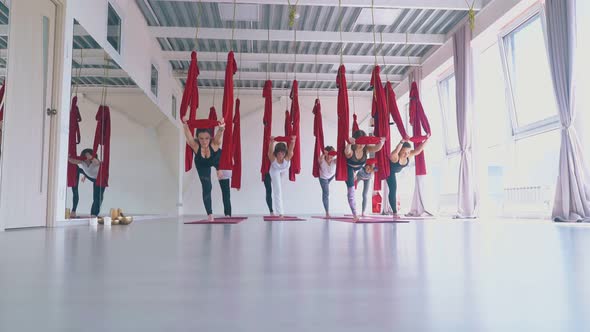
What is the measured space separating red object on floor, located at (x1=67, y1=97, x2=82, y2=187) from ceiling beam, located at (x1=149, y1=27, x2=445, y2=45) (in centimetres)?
395

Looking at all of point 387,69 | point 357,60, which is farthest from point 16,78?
point 387,69

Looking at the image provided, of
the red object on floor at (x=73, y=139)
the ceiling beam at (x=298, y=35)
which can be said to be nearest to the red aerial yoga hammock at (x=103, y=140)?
the red object on floor at (x=73, y=139)

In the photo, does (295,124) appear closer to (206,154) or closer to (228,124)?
(206,154)

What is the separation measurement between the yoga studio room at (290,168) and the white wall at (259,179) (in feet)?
0.20

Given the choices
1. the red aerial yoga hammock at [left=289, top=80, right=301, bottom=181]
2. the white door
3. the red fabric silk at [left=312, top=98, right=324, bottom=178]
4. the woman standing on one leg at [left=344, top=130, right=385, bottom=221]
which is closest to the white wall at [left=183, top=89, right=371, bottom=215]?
the red fabric silk at [left=312, top=98, right=324, bottom=178]

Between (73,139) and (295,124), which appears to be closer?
(73,139)

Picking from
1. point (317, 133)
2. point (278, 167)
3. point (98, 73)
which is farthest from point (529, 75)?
point (98, 73)

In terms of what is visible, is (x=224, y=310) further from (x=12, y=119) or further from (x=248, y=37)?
(x=248, y=37)

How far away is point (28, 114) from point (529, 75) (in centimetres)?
727

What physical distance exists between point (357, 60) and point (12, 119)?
785cm

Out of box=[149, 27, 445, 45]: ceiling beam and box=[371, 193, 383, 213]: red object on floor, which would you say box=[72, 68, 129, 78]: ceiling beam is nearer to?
box=[149, 27, 445, 45]: ceiling beam

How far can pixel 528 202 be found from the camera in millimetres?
6500

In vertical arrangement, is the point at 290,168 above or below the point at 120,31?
below

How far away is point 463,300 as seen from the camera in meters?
0.75
